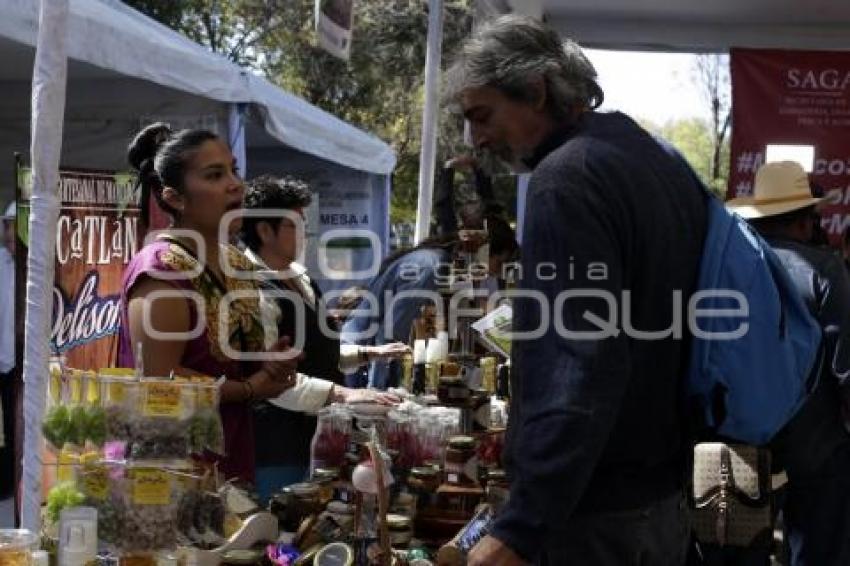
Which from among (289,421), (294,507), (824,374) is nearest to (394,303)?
(289,421)

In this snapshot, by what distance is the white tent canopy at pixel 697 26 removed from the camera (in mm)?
6105

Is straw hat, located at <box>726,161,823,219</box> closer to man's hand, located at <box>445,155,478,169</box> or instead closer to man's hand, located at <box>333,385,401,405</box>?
man's hand, located at <box>445,155,478,169</box>

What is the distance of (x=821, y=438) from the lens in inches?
131

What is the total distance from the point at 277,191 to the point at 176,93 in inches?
116

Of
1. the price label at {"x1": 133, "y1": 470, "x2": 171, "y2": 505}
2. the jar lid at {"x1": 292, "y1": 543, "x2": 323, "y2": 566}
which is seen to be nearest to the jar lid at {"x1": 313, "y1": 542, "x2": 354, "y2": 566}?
the jar lid at {"x1": 292, "y1": 543, "x2": 323, "y2": 566}

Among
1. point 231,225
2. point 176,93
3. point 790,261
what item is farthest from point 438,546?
point 176,93

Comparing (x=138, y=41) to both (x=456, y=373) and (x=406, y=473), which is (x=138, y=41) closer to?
(x=456, y=373)

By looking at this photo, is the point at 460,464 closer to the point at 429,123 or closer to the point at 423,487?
the point at 423,487

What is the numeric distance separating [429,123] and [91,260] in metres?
3.35

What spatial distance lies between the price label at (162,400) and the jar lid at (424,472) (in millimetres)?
744

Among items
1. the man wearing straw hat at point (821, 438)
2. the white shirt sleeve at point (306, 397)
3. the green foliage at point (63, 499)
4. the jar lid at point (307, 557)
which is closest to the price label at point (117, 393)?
the green foliage at point (63, 499)

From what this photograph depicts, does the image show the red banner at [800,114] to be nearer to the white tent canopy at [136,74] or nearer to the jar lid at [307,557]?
the white tent canopy at [136,74]

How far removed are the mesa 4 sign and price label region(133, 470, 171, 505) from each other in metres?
1.69

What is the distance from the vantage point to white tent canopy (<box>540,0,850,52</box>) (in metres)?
6.11
